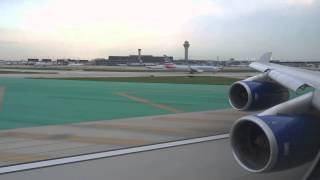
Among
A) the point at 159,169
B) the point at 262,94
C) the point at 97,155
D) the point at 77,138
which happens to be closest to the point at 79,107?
the point at 77,138

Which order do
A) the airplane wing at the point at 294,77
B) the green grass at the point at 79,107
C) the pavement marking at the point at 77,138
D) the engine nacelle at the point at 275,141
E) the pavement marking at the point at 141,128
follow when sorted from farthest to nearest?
the green grass at the point at 79,107 < the pavement marking at the point at 141,128 < the pavement marking at the point at 77,138 < the airplane wing at the point at 294,77 < the engine nacelle at the point at 275,141

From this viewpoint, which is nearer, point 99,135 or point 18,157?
point 18,157

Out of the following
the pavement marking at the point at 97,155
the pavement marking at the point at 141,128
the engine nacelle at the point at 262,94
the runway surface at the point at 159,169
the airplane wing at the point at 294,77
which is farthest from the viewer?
the pavement marking at the point at 141,128

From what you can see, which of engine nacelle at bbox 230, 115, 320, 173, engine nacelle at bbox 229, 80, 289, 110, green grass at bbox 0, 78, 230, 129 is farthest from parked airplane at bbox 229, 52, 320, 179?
green grass at bbox 0, 78, 230, 129

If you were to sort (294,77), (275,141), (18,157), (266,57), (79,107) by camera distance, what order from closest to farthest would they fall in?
(275,141), (294,77), (18,157), (266,57), (79,107)

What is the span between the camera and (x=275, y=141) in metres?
5.09

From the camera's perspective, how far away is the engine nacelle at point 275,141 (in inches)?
203

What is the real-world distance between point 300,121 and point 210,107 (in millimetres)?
13424

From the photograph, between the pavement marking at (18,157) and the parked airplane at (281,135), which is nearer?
the parked airplane at (281,135)

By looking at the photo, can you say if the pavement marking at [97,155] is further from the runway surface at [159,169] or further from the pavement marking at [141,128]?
the pavement marking at [141,128]

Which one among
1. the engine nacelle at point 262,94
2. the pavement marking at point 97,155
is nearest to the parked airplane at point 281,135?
the engine nacelle at point 262,94

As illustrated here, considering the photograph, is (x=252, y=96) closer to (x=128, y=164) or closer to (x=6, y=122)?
(x=128, y=164)

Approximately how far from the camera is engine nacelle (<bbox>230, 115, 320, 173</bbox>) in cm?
516

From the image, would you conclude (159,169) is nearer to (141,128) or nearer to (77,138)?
(77,138)
